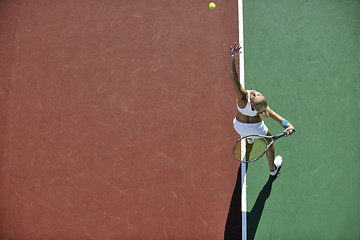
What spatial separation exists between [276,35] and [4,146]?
4.30m

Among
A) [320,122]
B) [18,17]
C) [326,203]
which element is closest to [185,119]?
[320,122]

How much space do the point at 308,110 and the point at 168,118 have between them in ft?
6.72

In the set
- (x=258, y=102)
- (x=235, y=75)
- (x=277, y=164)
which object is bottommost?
(x=277, y=164)

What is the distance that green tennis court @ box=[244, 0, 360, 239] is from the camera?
454 cm

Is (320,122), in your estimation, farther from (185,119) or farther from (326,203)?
(185,119)

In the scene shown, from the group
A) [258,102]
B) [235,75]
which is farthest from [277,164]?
[235,75]

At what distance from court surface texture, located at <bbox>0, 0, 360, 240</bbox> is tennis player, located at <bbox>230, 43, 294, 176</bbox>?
2.12ft

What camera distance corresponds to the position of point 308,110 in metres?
4.85

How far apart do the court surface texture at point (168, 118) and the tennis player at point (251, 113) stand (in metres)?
0.65

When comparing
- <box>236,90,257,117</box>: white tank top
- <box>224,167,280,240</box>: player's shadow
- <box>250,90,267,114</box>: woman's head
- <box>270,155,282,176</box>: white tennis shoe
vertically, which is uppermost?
<box>250,90,267,114</box>: woman's head

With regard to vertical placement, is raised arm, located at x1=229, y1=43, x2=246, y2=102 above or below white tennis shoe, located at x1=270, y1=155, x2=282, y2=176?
above

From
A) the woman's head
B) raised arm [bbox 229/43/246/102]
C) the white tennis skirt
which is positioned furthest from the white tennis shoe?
raised arm [bbox 229/43/246/102]

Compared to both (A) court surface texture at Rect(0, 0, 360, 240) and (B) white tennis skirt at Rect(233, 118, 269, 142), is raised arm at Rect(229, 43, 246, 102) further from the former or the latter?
(A) court surface texture at Rect(0, 0, 360, 240)

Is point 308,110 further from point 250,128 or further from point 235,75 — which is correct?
point 235,75
